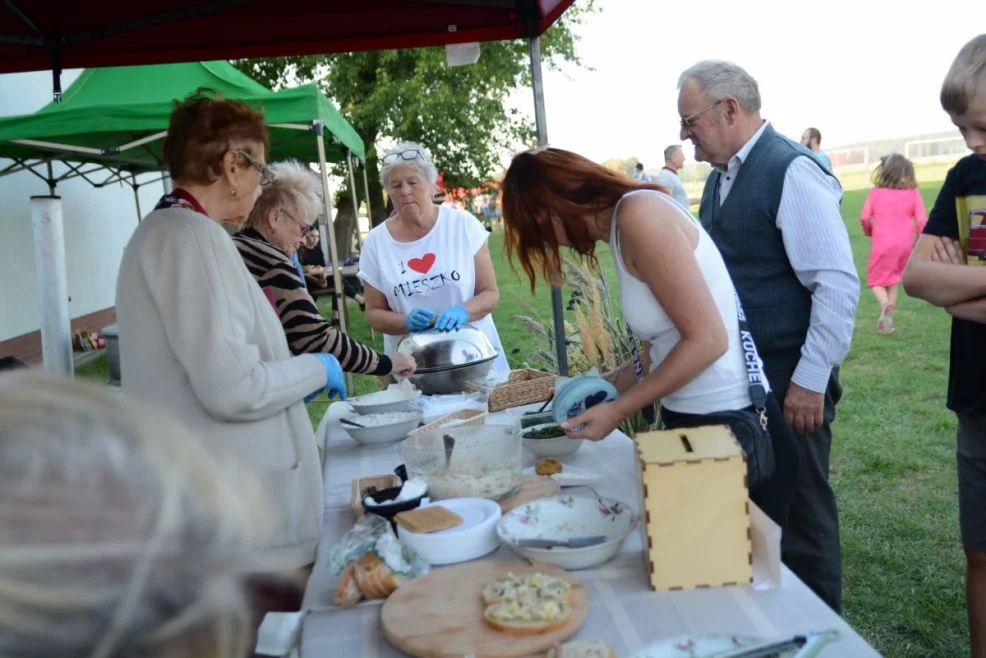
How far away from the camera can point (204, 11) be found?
318 cm

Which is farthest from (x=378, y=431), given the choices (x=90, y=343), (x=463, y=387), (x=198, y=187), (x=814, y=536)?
(x=90, y=343)

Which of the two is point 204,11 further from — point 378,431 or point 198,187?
point 378,431

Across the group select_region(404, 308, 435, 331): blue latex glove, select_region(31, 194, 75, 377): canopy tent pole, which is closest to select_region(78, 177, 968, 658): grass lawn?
select_region(404, 308, 435, 331): blue latex glove

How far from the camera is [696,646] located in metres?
1.16

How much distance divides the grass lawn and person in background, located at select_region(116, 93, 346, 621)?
88 cm

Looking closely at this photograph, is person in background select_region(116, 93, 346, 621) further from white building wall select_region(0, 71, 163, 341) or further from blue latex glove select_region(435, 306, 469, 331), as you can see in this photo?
white building wall select_region(0, 71, 163, 341)

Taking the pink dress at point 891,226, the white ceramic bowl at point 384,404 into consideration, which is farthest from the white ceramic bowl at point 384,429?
the pink dress at point 891,226

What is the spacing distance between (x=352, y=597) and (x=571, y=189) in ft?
3.53

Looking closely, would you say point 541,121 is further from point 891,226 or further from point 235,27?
point 891,226

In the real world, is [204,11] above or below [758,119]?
above

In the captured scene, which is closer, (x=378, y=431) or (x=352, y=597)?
(x=352, y=597)

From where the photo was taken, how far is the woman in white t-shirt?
3602 millimetres

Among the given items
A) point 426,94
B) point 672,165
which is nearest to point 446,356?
point 672,165

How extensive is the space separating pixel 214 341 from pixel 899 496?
3728 millimetres
